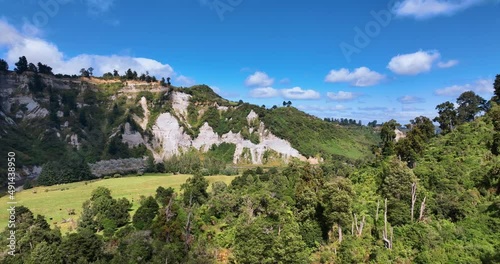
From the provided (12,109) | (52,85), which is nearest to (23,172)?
(12,109)

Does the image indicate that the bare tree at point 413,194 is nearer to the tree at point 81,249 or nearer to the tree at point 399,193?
the tree at point 399,193

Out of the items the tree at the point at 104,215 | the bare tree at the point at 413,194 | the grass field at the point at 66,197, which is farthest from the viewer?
the grass field at the point at 66,197

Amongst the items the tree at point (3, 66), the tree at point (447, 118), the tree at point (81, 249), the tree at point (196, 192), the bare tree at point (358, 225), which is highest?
the tree at point (3, 66)

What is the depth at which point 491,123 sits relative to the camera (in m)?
66.6

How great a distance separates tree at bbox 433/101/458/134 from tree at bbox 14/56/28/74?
21328 centimetres

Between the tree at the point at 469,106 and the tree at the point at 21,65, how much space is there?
218m

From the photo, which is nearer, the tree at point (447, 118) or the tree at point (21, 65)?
the tree at point (447, 118)

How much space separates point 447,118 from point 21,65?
218 metres

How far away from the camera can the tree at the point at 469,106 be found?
87.9m

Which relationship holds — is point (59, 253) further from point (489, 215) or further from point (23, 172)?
point (23, 172)

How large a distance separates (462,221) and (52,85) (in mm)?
218138

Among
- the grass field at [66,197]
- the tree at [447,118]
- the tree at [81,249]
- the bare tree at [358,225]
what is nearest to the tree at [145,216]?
the grass field at [66,197]

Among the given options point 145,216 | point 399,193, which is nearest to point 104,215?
point 145,216

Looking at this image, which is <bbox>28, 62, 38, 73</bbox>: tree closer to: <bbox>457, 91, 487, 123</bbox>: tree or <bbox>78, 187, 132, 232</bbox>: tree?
<bbox>78, 187, 132, 232</bbox>: tree
